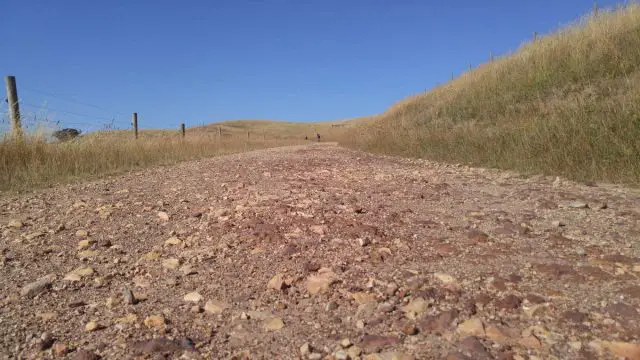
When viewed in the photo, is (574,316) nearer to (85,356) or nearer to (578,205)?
(85,356)

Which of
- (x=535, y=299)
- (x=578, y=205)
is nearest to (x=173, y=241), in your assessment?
(x=535, y=299)

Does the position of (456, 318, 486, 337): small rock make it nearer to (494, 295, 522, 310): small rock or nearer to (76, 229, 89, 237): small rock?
(494, 295, 522, 310): small rock

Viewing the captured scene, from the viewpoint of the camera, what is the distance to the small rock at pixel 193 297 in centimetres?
209

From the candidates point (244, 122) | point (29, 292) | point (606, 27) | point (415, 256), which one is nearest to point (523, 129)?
point (606, 27)

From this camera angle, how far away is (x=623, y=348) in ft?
4.86

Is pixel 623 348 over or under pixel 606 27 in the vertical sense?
under

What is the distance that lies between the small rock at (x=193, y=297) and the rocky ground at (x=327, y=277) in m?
0.02

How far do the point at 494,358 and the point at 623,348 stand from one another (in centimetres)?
43

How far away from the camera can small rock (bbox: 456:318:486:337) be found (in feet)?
Answer: 5.39

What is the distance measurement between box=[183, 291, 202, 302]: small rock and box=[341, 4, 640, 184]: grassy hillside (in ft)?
13.9

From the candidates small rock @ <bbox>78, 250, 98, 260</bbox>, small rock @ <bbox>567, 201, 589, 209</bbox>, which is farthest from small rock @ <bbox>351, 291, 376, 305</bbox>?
small rock @ <bbox>567, 201, 589, 209</bbox>

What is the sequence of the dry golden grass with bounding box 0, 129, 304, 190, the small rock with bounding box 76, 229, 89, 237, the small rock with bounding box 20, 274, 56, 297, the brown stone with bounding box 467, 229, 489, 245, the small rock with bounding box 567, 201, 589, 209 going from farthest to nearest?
the dry golden grass with bounding box 0, 129, 304, 190 → the small rock with bounding box 567, 201, 589, 209 → the small rock with bounding box 76, 229, 89, 237 → the brown stone with bounding box 467, 229, 489, 245 → the small rock with bounding box 20, 274, 56, 297

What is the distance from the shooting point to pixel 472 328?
1677 mm

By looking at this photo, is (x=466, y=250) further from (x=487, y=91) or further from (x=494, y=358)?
(x=487, y=91)
